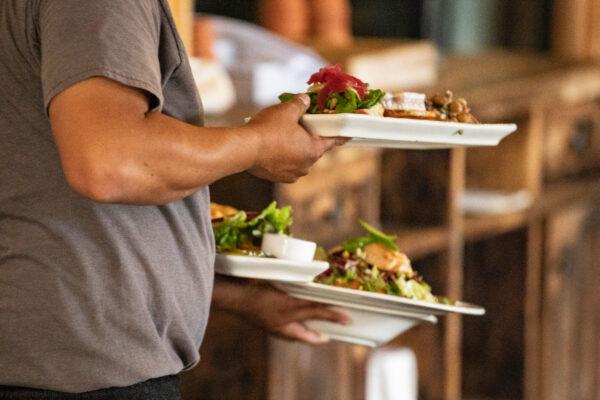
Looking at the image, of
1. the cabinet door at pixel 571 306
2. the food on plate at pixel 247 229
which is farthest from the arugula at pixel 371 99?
the cabinet door at pixel 571 306

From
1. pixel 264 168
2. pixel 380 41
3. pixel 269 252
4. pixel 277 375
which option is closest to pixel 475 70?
pixel 380 41

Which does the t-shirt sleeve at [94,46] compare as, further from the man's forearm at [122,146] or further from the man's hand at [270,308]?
the man's hand at [270,308]

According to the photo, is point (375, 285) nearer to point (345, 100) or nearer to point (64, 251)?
point (345, 100)

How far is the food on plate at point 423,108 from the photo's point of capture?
158 centimetres

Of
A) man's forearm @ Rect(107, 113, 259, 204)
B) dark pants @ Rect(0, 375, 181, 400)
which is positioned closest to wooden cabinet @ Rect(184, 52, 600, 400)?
dark pants @ Rect(0, 375, 181, 400)

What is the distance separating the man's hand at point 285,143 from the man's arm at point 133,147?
2cm

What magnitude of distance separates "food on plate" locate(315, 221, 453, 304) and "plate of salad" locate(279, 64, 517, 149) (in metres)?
0.27

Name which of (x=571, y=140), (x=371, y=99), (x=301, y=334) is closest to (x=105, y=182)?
(x=371, y=99)

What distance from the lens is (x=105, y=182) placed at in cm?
124

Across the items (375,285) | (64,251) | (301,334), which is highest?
(64,251)

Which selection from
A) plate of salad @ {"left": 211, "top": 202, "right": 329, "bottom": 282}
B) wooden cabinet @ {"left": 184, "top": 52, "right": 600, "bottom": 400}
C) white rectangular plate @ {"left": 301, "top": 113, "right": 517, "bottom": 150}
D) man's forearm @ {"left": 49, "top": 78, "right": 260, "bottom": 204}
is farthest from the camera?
wooden cabinet @ {"left": 184, "top": 52, "right": 600, "bottom": 400}

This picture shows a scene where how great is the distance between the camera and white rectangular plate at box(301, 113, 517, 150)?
57.4 inches

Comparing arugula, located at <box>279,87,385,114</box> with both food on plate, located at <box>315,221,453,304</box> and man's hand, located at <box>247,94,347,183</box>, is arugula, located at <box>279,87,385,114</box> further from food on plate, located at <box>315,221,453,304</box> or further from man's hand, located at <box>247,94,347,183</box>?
food on plate, located at <box>315,221,453,304</box>

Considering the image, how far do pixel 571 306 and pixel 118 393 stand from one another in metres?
2.75
